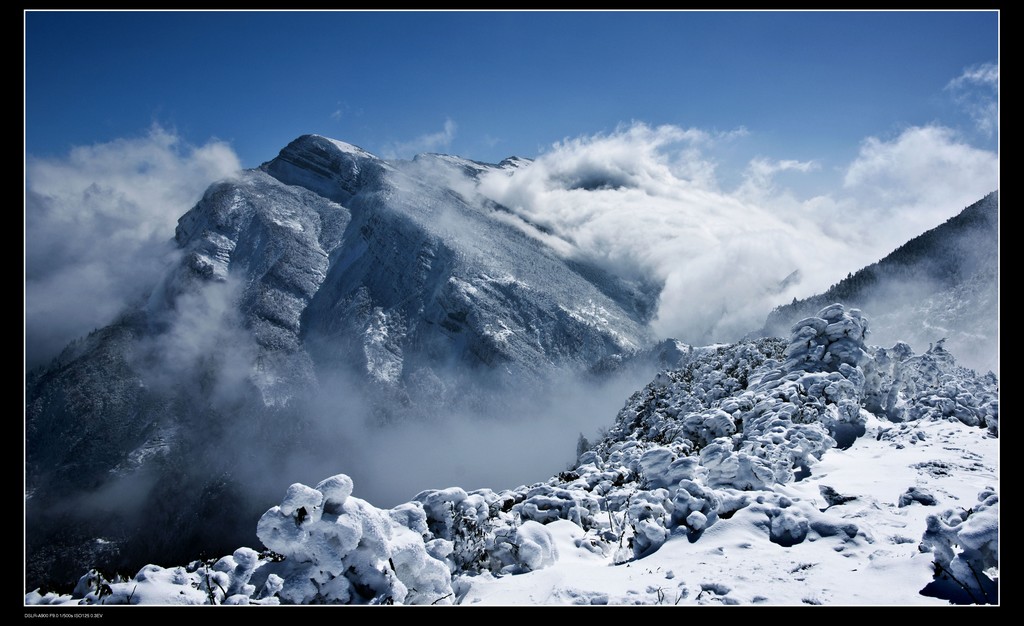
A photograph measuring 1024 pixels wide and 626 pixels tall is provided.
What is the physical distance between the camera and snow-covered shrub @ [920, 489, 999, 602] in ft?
29.0

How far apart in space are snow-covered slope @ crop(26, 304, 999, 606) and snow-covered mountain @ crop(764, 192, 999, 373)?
80915 mm

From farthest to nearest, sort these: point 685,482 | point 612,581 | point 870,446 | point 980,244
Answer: point 980,244
point 870,446
point 685,482
point 612,581

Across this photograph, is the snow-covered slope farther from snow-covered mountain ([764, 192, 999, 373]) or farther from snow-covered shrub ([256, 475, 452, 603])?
snow-covered mountain ([764, 192, 999, 373])

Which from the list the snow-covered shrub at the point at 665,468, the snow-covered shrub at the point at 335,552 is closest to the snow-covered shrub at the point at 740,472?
the snow-covered shrub at the point at 665,468

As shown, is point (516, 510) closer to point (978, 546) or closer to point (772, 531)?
point (772, 531)

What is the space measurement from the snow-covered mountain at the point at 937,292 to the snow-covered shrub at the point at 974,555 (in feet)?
300

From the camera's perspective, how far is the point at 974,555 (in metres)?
8.99

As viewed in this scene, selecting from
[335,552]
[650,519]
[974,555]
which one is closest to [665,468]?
[650,519]

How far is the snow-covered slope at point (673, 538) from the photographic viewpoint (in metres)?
10.2

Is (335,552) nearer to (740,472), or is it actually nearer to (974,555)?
(974,555)

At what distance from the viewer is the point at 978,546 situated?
350 inches
